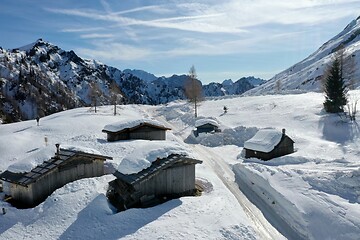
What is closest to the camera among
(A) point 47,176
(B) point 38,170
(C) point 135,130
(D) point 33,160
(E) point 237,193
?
(A) point 47,176

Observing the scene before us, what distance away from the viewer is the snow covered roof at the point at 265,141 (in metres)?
32.2

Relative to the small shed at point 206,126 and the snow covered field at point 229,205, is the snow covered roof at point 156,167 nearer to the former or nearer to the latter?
the snow covered field at point 229,205

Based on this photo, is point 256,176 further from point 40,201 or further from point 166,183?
point 40,201

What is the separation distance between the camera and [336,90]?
47.3 metres

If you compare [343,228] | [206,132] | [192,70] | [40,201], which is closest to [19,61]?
[192,70]

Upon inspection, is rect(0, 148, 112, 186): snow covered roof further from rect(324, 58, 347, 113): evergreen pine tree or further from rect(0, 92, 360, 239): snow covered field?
rect(324, 58, 347, 113): evergreen pine tree

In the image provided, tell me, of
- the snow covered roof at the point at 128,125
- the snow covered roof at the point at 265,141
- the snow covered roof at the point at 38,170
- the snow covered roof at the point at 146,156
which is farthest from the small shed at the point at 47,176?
the snow covered roof at the point at 265,141

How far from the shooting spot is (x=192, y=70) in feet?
246

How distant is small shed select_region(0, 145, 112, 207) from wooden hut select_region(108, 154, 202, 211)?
360cm

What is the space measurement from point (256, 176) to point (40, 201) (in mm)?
17192

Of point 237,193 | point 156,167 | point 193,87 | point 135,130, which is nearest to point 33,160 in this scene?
Result: point 156,167

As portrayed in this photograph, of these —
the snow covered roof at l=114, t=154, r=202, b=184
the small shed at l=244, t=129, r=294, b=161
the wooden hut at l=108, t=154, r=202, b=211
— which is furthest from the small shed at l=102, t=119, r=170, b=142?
the snow covered roof at l=114, t=154, r=202, b=184

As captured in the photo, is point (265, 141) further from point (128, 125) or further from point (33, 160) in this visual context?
point (33, 160)

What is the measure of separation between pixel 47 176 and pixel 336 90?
42834 millimetres
